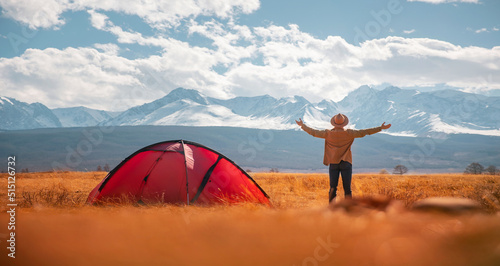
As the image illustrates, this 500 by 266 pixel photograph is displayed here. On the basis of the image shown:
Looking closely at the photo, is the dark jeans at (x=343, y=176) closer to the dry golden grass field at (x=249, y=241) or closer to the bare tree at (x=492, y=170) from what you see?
the dry golden grass field at (x=249, y=241)

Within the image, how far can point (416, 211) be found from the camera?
22.4ft

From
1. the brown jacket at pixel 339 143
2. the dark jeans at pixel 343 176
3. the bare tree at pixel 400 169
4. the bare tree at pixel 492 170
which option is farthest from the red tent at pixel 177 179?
the bare tree at pixel 400 169

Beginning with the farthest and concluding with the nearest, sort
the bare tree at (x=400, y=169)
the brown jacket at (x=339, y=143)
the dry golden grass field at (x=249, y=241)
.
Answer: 1. the bare tree at (x=400, y=169)
2. the brown jacket at (x=339, y=143)
3. the dry golden grass field at (x=249, y=241)

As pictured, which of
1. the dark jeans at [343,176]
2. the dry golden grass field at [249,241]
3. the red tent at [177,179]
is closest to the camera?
the dry golden grass field at [249,241]

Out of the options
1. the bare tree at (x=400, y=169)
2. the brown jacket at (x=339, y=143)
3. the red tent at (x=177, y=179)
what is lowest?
the bare tree at (x=400, y=169)

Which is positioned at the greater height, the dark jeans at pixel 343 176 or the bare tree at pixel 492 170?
the dark jeans at pixel 343 176

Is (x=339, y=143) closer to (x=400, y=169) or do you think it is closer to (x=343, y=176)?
(x=343, y=176)

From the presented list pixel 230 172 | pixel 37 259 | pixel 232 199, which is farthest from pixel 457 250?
pixel 230 172

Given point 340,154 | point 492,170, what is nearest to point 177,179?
point 340,154

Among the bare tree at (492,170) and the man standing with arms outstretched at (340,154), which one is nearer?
the man standing with arms outstretched at (340,154)

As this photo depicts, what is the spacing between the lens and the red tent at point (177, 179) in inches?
410

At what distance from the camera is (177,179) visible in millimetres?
10617

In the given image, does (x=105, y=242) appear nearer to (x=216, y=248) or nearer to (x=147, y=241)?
(x=147, y=241)

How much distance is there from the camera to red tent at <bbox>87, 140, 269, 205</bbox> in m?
10.4
